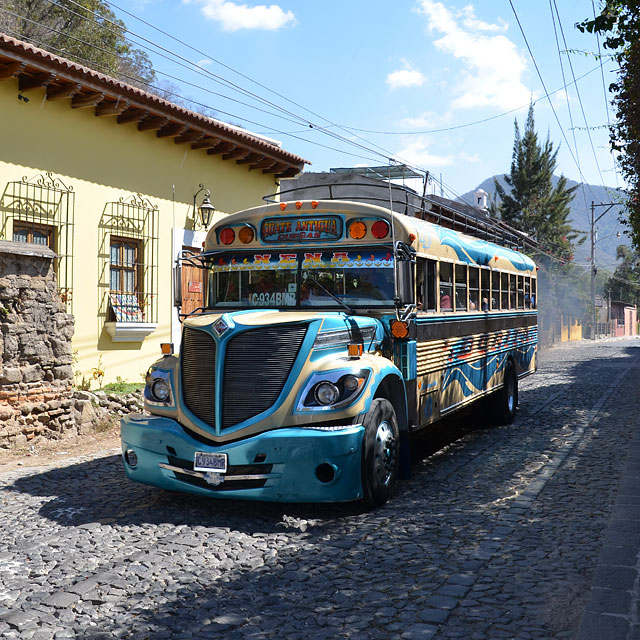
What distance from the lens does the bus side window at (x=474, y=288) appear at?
9539mm

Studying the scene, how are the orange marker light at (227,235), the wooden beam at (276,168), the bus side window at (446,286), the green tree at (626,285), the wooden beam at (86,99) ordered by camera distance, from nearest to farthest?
the orange marker light at (227,235) < the bus side window at (446,286) < the wooden beam at (86,99) < the wooden beam at (276,168) < the green tree at (626,285)

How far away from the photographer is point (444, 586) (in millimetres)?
4555

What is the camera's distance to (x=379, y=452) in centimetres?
631

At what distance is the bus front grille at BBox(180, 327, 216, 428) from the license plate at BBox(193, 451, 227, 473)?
25cm

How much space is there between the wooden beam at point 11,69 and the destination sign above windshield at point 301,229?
Answer: 4962 millimetres

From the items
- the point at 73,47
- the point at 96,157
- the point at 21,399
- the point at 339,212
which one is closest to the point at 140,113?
the point at 96,157

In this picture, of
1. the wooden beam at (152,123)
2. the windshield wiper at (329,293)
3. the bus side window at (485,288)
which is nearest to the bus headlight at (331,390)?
the windshield wiper at (329,293)

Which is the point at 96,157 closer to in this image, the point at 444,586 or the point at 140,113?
the point at 140,113

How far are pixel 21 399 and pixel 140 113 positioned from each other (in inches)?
218

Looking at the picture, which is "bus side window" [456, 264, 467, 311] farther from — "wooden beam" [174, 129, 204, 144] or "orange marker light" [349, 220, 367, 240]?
"wooden beam" [174, 129, 204, 144]

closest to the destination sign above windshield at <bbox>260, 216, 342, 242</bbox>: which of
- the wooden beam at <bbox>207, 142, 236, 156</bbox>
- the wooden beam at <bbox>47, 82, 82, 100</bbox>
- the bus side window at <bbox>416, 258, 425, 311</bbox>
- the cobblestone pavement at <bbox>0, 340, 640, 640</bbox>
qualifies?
the bus side window at <bbox>416, 258, 425, 311</bbox>

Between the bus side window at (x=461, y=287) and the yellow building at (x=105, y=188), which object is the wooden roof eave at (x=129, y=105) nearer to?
the yellow building at (x=105, y=188)

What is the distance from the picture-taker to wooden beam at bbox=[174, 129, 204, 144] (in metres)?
13.6

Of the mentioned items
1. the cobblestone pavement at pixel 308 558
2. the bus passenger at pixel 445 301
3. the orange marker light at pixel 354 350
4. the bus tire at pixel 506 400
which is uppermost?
the bus passenger at pixel 445 301
